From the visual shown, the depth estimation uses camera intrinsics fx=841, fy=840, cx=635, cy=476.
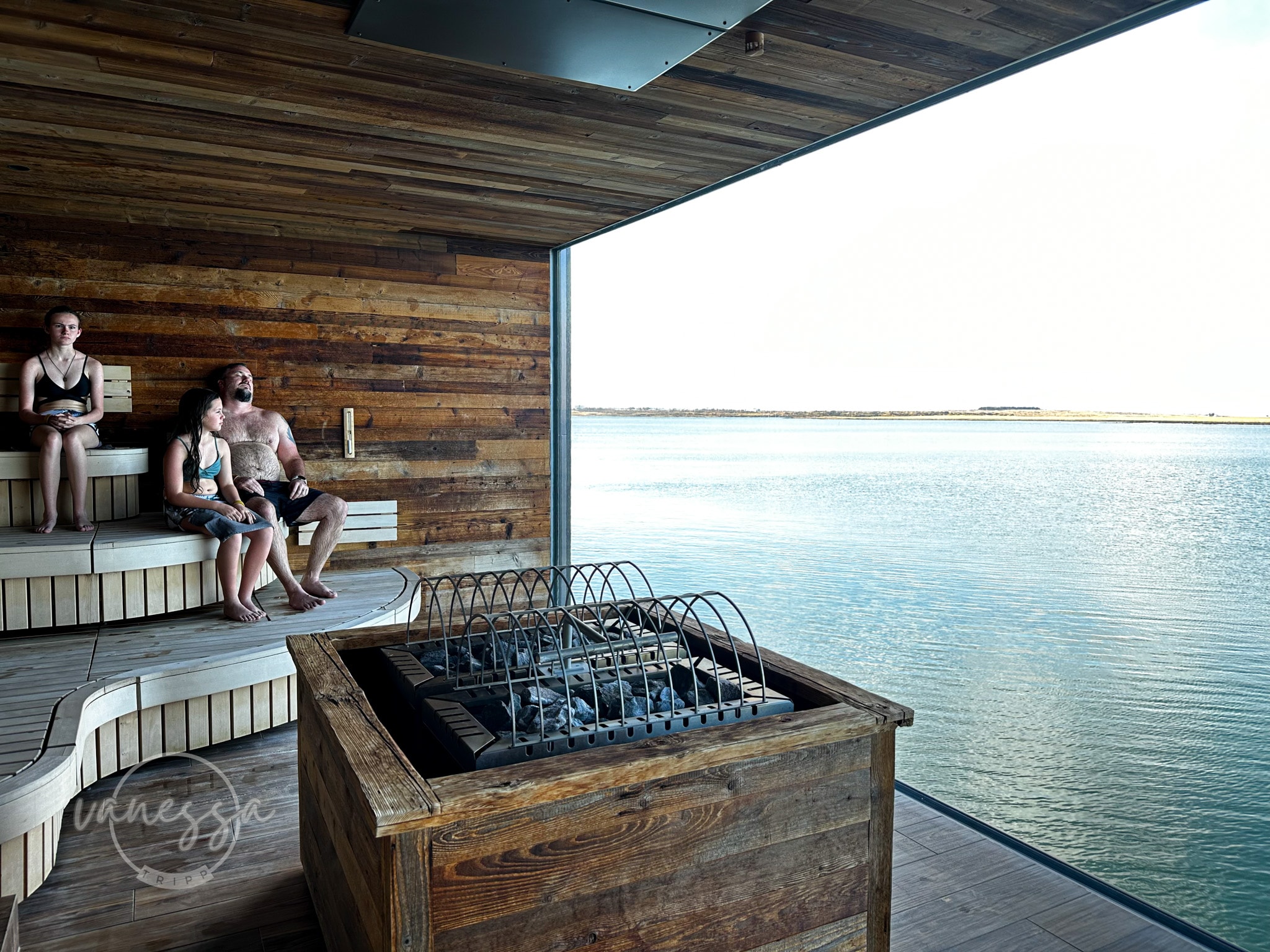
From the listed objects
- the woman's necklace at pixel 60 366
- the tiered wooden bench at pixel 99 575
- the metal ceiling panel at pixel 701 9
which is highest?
the metal ceiling panel at pixel 701 9

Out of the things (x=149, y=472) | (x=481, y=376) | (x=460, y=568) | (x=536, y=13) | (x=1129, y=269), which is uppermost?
(x=1129, y=269)

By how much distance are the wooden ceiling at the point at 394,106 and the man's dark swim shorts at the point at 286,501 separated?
4.30ft

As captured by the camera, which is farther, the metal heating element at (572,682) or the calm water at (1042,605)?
the calm water at (1042,605)

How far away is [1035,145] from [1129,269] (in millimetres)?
5094

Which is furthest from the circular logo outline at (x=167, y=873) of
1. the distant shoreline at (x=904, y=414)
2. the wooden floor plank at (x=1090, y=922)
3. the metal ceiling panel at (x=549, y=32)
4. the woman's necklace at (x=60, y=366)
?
the distant shoreline at (x=904, y=414)

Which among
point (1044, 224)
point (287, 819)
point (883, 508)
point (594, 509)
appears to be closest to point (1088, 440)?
point (1044, 224)

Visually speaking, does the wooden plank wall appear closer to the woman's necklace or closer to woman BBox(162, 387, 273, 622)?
the woman's necklace

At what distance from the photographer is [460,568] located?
4996mm

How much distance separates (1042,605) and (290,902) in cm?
1434

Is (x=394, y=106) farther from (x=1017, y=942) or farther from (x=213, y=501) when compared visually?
(x=1017, y=942)

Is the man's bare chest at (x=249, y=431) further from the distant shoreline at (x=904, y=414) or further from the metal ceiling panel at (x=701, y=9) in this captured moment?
the distant shoreline at (x=904, y=414)

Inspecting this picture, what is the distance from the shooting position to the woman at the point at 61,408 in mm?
3543

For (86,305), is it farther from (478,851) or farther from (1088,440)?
(1088,440)

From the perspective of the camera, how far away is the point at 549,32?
6.81 feet
